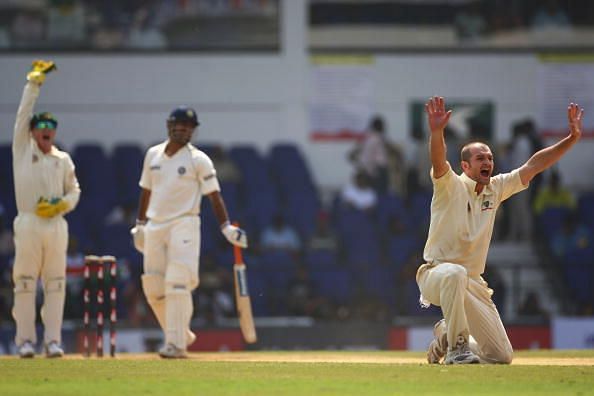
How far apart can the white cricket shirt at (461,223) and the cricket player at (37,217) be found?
3673mm

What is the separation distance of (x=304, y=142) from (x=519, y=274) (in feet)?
13.6

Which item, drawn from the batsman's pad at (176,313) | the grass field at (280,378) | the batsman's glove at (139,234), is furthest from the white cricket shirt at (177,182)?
the grass field at (280,378)

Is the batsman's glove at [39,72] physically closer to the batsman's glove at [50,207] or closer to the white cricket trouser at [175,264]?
the batsman's glove at [50,207]

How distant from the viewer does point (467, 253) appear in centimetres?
1167

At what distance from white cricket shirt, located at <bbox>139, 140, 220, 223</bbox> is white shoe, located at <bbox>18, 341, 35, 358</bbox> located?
1.57 meters

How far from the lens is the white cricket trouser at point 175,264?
13367 mm

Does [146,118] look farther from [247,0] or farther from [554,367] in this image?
[554,367]

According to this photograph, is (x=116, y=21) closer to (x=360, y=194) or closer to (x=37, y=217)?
(x=360, y=194)

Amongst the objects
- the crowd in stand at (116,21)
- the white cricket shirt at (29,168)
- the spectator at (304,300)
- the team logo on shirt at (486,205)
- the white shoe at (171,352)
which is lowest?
the spectator at (304,300)

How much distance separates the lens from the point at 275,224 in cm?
2138

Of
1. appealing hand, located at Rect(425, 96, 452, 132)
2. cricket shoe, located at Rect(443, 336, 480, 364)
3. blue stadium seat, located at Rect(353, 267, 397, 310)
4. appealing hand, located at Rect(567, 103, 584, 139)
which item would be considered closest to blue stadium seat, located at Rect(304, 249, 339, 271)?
blue stadium seat, located at Rect(353, 267, 397, 310)

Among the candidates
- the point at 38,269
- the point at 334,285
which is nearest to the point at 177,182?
the point at 38,269

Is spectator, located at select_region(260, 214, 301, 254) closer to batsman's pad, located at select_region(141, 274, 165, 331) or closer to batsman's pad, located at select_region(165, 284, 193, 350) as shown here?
batsman's pad, located at select_region(141, 274, 165, 331)

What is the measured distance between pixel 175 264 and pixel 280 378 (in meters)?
3.01
